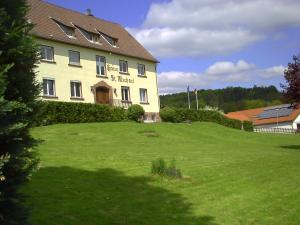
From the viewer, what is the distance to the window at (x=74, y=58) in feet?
144

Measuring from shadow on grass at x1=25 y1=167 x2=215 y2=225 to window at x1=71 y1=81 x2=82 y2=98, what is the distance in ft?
97.7

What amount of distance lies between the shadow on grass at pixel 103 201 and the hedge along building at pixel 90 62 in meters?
25.9

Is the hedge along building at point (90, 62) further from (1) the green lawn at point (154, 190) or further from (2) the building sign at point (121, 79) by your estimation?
(1) the green lawn at point (154, 190)

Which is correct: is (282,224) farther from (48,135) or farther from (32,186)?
(48,135)

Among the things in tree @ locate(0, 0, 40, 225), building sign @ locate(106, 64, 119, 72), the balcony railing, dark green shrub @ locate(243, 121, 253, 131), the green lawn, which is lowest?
the green lawn

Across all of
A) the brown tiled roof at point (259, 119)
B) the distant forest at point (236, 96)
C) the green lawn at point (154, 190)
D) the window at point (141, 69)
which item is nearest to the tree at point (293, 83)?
the green lawn at point (154, 190)

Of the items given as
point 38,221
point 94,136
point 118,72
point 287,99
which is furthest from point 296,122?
point 38,221

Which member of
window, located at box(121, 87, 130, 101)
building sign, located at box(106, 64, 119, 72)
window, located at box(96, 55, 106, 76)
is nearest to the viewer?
window, located at box(96, 55, 106, 76)

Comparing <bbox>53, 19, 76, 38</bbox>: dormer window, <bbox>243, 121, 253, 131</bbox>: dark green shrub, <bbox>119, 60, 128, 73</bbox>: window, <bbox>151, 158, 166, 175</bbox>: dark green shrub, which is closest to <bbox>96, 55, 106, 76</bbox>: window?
<bbox>119, 60, 128, 73</bbox>: window

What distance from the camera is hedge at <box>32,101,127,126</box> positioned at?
33.3 meters

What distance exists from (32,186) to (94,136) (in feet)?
53.6

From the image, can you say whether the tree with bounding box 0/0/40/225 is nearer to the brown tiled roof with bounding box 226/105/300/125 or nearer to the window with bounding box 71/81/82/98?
the window with bounding box 71/81/82/98

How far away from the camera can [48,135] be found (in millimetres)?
26969

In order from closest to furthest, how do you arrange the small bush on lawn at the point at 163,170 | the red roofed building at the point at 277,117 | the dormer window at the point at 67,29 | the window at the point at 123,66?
the small bush on lawn at the point at 163,170
the dormer window at the point at 67,29
the window at the point at 123,66
the red roofed building at the point at 277,117
